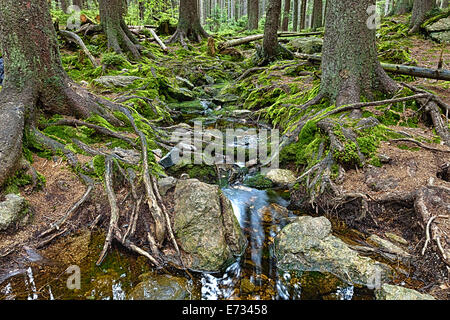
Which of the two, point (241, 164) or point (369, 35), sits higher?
point (369, 35)

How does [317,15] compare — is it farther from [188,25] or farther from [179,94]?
[179,94]

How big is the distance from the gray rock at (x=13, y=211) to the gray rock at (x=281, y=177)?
4.27 m

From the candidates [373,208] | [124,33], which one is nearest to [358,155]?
[373,208]

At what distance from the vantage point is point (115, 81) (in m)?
9.36

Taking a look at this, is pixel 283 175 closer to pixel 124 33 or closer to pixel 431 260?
pixel 431 260

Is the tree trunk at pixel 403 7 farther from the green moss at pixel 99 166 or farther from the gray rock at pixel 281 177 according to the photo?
the green moss at pixel 99 166

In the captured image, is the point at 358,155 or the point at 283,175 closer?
the point at 358,155

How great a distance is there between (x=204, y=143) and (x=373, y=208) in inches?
159

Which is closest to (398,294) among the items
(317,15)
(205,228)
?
(205,228)

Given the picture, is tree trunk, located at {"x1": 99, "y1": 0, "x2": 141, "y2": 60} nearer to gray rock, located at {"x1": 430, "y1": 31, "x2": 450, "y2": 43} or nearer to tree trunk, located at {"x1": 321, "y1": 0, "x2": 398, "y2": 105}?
tree trunk, located at {"x1": 321, "y1": 0, "x2": 398, "y2": 105}

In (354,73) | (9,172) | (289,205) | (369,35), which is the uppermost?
(369,35)

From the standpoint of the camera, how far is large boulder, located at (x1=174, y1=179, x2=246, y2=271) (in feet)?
11.7

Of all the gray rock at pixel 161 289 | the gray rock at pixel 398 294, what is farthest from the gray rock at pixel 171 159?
the gray rock at pixel 398 294

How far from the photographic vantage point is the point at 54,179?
13.8ft
